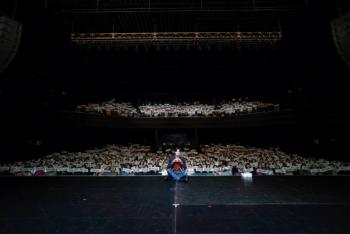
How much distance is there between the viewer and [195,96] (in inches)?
883

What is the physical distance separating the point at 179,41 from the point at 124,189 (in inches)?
361

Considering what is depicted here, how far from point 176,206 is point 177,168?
285 centimetres

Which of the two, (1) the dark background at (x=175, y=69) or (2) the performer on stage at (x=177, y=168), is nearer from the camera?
(2) the performer on stage at (x=177, y=168)

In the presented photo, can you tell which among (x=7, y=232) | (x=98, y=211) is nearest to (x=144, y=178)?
(x=98, y=211)

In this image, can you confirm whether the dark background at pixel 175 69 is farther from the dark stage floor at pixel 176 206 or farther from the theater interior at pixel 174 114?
the dark stage floor at pixel 176 206

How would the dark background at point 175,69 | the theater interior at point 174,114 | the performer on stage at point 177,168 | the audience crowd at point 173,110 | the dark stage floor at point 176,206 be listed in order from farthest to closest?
the audience crowd at point 173,110, the dark background at point 175,69, the performer on stage at point 177,168, the theater interior at point 174,114, the dark stage floor at point 176,206

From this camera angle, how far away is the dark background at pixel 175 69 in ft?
37.0

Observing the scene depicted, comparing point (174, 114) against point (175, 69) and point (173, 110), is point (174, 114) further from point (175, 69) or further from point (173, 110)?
point (175, 69)

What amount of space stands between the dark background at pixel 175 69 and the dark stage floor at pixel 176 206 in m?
6.80

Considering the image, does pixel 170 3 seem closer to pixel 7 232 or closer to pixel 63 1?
pixel 63 1

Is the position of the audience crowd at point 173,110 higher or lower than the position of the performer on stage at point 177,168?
higher

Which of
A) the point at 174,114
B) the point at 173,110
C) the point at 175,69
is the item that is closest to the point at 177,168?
the point at 174,114

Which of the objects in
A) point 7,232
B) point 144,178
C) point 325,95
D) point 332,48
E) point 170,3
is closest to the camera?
point 7,232

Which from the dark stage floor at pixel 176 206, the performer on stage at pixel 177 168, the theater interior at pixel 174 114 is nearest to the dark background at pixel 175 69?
the theater interior at pixel 174 114
